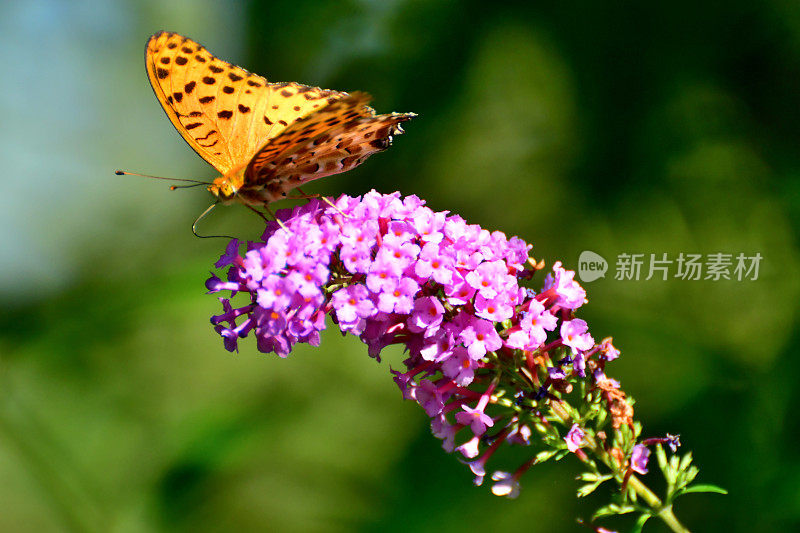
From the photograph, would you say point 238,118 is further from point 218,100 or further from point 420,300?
point 420,300

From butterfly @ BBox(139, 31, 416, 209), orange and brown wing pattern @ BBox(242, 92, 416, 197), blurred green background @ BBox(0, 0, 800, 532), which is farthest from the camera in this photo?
blurred green background @ BBox(0, 0, 800, 532)

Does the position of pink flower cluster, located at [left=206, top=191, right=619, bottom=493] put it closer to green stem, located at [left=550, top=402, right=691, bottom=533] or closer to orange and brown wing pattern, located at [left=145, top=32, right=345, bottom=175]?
green stem, located at [left=550, top=402, right=691, bottom=533]

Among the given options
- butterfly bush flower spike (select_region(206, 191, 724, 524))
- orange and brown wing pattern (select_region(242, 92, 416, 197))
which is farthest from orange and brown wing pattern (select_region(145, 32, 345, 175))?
butterfly bush flower spike (select_region(206, 191, 724, 524))

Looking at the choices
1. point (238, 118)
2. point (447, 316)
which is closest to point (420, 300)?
point (447, 316)

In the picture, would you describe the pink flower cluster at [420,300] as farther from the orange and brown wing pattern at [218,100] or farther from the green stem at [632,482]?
the orange and brown wing pattern at [218,100]

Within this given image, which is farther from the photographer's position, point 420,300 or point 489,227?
point 489,227

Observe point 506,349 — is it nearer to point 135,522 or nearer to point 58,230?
point 135,522
